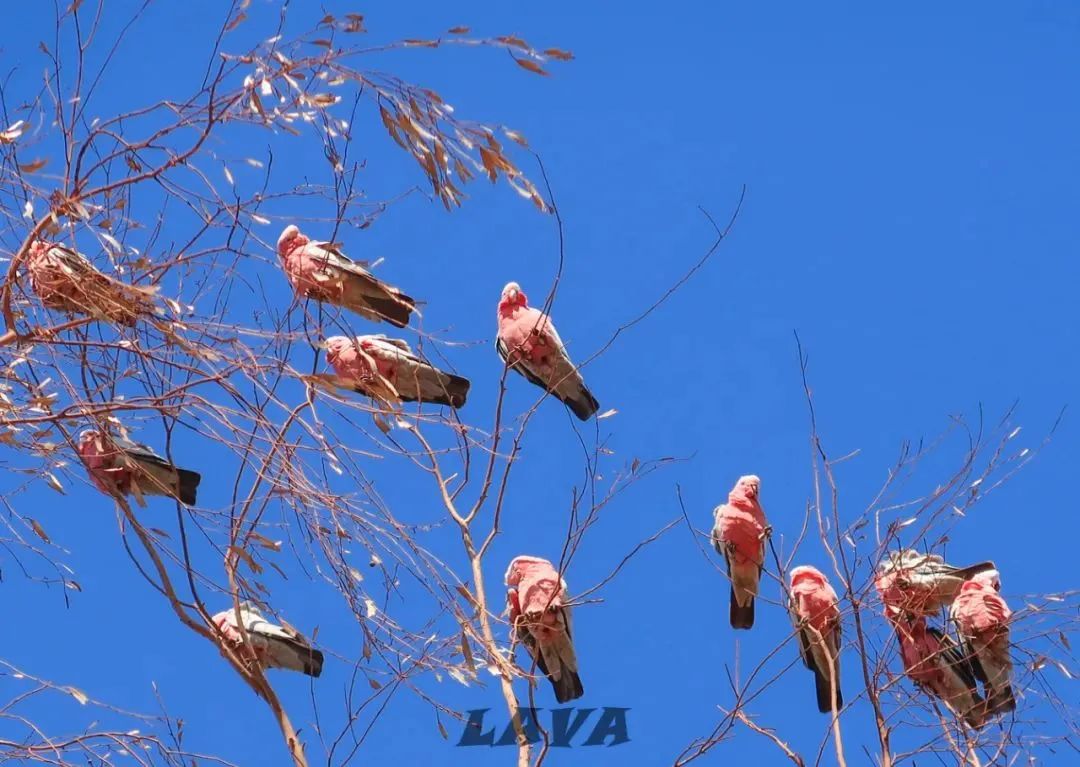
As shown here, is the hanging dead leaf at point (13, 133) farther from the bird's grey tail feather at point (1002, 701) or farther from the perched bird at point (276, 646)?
the bird's grey tail feather at point (1002, 701)

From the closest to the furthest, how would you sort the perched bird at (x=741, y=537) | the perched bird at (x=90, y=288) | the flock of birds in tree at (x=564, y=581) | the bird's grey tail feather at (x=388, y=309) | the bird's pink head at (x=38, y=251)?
the perched bird at (x=90, y=288), the bird's pink head at (x=38, y=251), the flock of birds in tree at (x=564, y=581), the bird's grey tail feather at (x=388, y=309), the perched bird at (x=741, y=537)

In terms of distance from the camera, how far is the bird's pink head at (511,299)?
4.42 meters

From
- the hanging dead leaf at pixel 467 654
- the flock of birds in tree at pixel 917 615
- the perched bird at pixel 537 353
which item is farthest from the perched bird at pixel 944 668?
the hanging dead leaf at pixel 467 654

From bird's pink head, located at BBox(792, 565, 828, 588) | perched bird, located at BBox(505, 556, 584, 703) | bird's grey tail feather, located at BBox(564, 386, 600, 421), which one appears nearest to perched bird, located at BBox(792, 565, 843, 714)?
bird's pink head, located at BBox(792, 565, 828, 588)

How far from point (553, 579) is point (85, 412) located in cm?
185

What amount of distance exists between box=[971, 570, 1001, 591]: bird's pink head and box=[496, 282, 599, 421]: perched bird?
117cm

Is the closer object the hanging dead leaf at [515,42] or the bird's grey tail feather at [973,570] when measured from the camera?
the hanging dead leaf at [515,42]

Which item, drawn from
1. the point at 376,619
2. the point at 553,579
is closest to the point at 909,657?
the point at 553,579

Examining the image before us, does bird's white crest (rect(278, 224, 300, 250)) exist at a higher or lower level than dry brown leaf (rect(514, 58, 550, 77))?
higher

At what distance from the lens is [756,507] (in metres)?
4.16

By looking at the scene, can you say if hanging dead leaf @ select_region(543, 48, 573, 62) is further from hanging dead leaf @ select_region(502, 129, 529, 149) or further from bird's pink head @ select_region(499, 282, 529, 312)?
bird's pink head @ select_region(499, 282, 529, 312)

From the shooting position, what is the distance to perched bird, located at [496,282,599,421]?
4.14m

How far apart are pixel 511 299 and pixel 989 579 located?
157 cm

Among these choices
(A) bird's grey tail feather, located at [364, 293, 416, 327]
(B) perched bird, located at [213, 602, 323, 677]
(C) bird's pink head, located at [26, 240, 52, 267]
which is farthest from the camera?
(B) perched bird, located at [213, 602, 323, 677]
